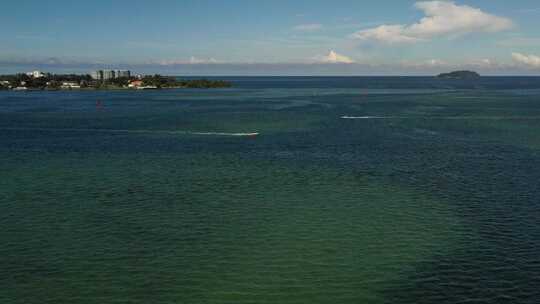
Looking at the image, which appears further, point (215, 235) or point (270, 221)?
point (270, 221)

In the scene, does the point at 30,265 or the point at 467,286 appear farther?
the point at 30,265

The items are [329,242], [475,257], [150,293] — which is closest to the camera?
[150,293]

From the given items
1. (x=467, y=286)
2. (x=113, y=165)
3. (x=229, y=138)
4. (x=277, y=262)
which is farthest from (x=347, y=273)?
(x=229, y=138)

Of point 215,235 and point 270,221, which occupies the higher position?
point 270,221

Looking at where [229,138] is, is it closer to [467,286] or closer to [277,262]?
[277,262]

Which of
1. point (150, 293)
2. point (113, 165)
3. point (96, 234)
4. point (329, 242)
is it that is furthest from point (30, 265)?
point (113, 165)

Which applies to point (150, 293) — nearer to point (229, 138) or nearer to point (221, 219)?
point (221, 219)

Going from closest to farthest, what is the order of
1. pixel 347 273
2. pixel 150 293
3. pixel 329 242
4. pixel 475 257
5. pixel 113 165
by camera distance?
1. pixel 150 293
2. pixel 347 273
3. pixel 475 257
4. pixel 329 242
5. pixel 113 165
